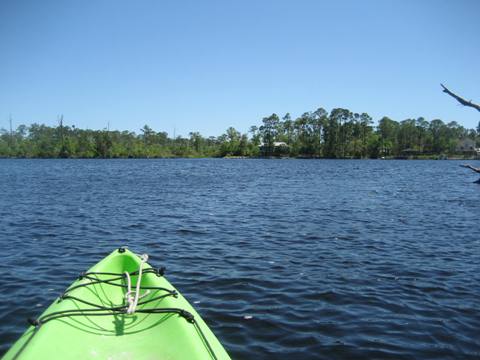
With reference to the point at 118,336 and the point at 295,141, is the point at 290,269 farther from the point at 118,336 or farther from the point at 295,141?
the point at 295,141

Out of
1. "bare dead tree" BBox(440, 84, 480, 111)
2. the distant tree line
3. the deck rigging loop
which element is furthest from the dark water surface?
the distant tree line

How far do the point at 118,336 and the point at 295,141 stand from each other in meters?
158

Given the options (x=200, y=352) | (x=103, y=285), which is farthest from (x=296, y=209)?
(x=200, y=352)

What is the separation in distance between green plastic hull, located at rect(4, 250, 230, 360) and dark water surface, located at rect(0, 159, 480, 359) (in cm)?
144

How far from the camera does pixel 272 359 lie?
5.95m

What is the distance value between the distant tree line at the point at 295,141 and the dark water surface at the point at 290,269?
13016 centimetres

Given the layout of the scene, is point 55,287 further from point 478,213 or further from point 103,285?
point 478,213

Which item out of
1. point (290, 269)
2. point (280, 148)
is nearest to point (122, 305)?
point (290, 269)

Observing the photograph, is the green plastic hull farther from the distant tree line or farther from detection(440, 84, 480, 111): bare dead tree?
the distant tree line

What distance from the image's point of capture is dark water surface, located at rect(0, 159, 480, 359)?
6.80 meters

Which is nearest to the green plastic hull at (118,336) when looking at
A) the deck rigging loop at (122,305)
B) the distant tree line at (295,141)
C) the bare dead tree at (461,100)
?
the deck rigging loop at (122,305)

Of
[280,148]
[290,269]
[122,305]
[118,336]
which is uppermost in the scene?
[280,148]

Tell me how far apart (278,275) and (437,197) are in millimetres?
24985

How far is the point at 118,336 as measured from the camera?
5.37m
